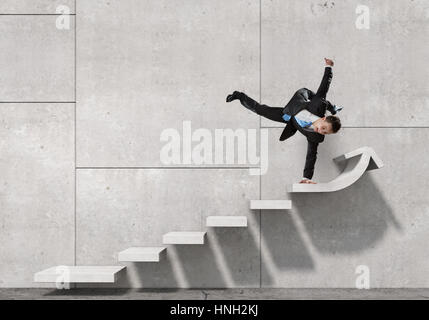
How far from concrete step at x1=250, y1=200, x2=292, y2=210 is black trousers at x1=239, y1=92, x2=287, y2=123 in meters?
0.75

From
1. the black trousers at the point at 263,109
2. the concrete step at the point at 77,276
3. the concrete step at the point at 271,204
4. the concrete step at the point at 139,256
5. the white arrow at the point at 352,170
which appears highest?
the black trousers at the point at 263,109

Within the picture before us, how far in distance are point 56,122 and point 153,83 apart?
0.92 m

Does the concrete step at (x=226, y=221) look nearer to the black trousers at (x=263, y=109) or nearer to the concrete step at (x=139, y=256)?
the concrete step at (x=139, y=256)

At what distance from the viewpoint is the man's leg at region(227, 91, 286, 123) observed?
4082 mm

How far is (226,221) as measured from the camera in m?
3.74

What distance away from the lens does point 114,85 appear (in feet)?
13.6

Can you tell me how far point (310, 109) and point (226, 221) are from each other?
1170mm

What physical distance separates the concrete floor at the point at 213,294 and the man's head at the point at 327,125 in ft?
4.45

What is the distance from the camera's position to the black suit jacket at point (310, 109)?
3898mm

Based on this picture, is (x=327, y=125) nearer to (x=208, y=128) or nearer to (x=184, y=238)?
(x=208, y=128)

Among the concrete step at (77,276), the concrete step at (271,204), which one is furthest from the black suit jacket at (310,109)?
the concrete step at (77,276)

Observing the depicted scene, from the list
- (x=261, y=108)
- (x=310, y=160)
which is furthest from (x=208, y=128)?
(x=310, y=160)

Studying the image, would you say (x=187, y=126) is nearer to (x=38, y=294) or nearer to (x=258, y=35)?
(x=258, y=35)

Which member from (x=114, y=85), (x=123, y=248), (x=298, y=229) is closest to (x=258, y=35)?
(x=114, y=85)
